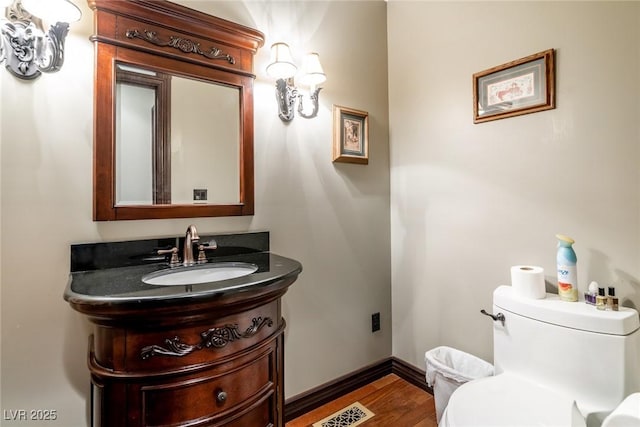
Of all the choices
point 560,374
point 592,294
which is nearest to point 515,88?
point 592,294

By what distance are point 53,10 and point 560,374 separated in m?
2.22

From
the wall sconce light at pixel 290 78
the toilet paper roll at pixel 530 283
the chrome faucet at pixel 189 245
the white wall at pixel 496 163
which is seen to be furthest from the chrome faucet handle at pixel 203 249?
the toilet paper roll at pixel 530 283

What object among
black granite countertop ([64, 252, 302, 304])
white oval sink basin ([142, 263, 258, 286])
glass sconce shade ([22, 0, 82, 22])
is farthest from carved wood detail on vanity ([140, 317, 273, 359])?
glass sconce shade ([22, 0, 82, 22])

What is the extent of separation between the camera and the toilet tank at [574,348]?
1041mm

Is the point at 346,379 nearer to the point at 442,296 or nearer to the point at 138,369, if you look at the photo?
the point at 442,296

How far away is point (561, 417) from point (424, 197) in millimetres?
1181

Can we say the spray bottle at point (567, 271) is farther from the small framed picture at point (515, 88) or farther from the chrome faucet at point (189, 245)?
the chrome faucet at point (189, 245)

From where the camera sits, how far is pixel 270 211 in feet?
5.21

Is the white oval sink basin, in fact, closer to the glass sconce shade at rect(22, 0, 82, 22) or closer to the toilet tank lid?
the glass sconce shade at rect(22, 0, 82, 22)

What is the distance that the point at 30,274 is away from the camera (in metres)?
1.08

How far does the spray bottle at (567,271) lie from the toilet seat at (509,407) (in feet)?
1.24

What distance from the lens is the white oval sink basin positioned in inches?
47.3

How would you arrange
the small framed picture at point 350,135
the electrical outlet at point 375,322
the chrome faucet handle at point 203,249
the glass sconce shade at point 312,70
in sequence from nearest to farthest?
the chrome faucet handle at point 203,249 → the glass sconce shade at point 312,70 → the small framed picture at point 350,135 → the electrical outlet at point 375,322

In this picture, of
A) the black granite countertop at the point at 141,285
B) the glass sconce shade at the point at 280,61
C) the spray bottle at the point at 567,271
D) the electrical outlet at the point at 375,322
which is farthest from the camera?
the electrical outlet at the point at 375,322
